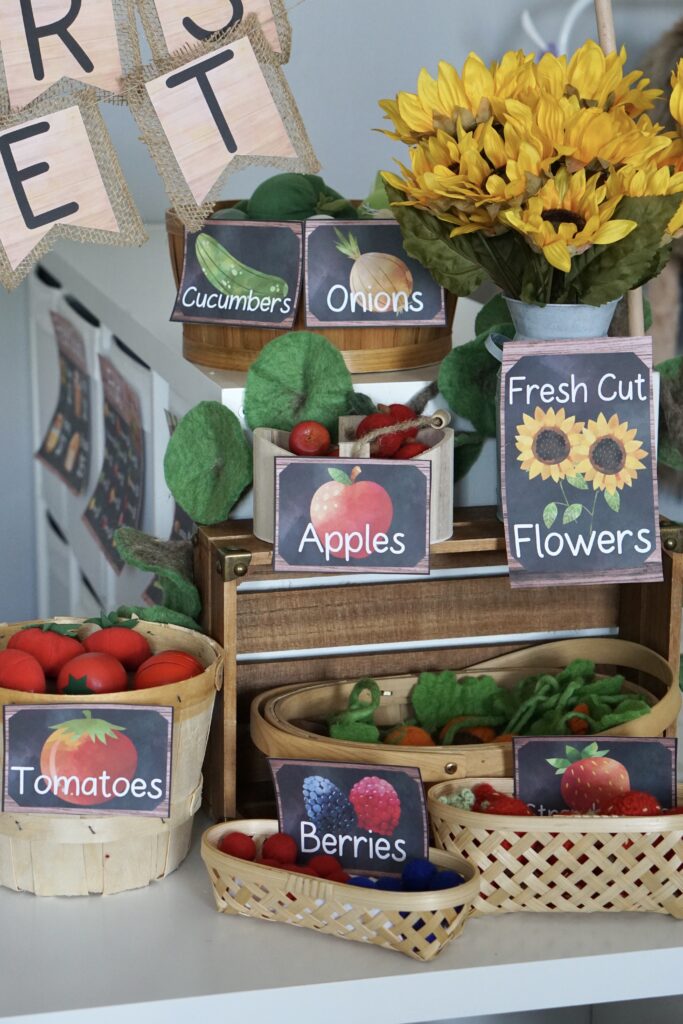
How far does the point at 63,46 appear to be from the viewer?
3.78ft

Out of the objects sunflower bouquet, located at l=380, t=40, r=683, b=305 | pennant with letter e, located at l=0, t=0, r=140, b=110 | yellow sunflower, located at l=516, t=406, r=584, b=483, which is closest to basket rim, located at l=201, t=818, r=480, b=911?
yellow sunflower, located at l=516, t=406, r=584, b=483

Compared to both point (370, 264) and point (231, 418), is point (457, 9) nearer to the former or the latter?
point (370, 264)

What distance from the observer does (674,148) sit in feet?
3.63

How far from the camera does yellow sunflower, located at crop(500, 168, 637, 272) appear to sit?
104 centimetres

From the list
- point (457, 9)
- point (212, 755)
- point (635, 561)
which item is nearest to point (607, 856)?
point (635, 561)

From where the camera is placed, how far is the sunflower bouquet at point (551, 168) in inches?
41.1

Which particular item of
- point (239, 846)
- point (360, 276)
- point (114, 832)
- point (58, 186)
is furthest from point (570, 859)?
point (58, 186)

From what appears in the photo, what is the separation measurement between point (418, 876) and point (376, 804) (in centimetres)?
7

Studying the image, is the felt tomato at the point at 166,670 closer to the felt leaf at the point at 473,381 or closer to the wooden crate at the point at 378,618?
the wooden crate at the point at 378,618

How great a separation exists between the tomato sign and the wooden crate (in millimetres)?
125

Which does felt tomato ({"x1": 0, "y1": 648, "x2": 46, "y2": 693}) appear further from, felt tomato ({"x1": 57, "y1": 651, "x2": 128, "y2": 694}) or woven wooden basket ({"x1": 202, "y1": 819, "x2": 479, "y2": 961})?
woven wooden basket ({"x1": 202, "y1": 819, "x2": 479, "y2": 961})

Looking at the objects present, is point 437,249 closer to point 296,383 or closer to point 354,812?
point 296,383

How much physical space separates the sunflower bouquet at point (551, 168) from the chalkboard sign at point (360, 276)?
177mm

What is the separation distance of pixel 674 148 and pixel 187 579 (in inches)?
23.3
